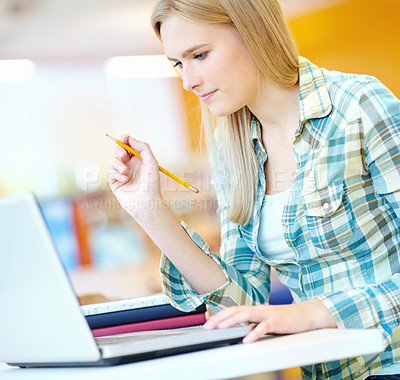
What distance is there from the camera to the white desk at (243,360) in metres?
0.57

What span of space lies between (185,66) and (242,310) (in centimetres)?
57

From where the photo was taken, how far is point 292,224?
108cm

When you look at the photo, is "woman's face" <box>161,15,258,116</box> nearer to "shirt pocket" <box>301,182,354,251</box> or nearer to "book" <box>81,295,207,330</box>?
"shirt pocket" <box>301,182,354,251</box>

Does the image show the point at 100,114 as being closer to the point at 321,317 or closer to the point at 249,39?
the point at 249,39

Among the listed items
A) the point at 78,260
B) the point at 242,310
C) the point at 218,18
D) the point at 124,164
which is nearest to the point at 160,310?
the point at 124,164

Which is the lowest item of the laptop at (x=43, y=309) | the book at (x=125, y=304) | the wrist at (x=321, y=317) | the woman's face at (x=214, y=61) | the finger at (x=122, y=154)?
the wrist at (x=321, y=317)

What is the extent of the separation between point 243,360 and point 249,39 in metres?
0.72

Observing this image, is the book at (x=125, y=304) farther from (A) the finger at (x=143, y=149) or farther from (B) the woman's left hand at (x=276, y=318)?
(B) the woman's left hand at (x=276, y=318)

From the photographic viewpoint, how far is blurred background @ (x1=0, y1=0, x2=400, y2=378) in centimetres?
417

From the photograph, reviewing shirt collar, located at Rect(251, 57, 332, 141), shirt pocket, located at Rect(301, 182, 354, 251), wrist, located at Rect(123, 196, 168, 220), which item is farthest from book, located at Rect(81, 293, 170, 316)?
shirt collar, located at Rect(251, 57, 332, 141)

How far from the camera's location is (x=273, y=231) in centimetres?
114

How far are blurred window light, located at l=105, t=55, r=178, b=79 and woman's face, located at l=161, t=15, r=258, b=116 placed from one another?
3480 millimetres

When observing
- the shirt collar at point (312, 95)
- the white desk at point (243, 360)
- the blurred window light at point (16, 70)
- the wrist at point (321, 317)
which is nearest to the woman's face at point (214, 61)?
the shirt collar at point (312, 95)

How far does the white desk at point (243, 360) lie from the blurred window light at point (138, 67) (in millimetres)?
4106
